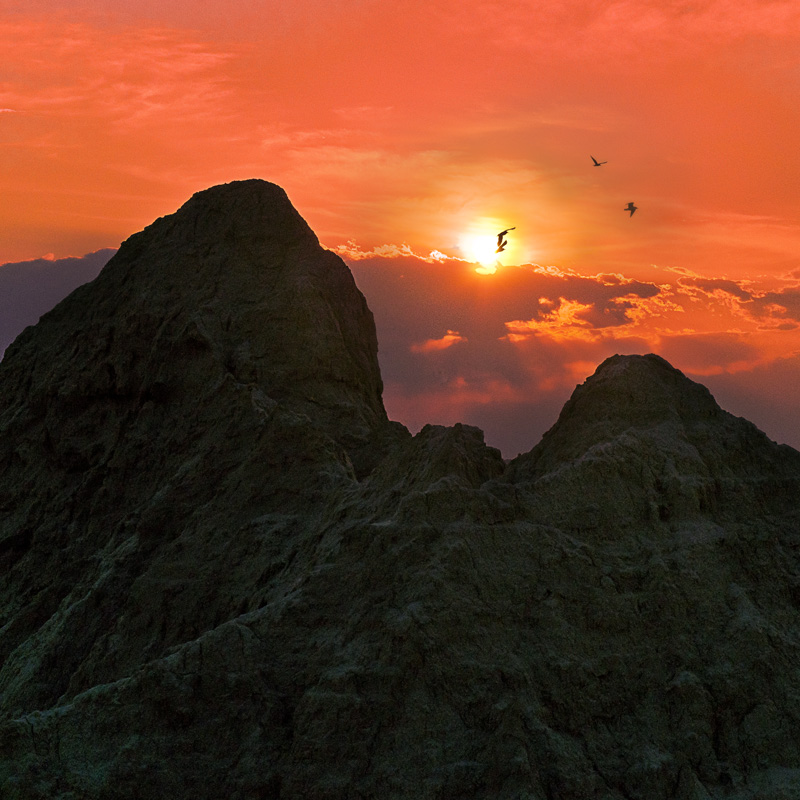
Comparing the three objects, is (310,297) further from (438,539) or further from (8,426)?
(438,539)

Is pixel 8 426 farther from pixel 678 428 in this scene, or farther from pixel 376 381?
pixel 678 428

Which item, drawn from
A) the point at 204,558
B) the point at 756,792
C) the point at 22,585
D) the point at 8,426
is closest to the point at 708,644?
the point at 756,792

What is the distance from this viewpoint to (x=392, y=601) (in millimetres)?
15352

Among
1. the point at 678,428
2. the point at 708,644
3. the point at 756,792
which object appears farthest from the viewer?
the point at 678,428

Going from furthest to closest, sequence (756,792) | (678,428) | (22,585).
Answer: (22,585) < (678,428) < (756,792)

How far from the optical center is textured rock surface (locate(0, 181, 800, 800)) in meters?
14.4

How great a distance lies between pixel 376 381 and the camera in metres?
26.8

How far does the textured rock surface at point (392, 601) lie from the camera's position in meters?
14.4

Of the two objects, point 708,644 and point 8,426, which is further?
point 8,426

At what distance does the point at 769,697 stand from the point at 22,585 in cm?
1452

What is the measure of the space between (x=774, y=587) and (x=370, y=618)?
6.17 meters

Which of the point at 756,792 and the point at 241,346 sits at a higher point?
the point at 241,346

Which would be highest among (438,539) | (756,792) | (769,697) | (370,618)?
(438,539)

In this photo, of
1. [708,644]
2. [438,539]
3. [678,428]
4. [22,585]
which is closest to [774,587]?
[708,644]
